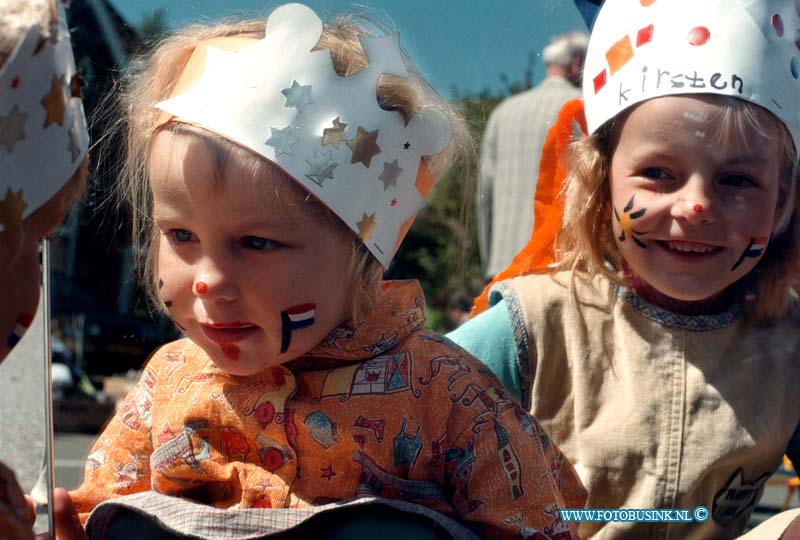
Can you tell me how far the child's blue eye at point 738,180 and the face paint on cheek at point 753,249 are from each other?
0.08 m

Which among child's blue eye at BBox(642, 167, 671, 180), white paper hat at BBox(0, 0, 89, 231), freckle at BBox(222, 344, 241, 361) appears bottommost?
freckle at BBox(222, 344, 241, 361)

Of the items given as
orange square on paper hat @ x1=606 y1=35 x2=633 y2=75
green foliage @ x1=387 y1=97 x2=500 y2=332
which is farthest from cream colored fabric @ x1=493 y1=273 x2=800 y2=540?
orange square on paper hat @ x1=606 y1=35 x2=633 y2=75

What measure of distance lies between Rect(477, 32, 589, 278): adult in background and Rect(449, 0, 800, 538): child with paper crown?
0.10ft

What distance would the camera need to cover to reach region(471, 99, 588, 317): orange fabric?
1.74m

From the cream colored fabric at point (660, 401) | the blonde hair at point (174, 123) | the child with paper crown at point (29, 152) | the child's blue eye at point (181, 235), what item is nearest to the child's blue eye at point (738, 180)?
the cream colored fabric at point (660, 401)

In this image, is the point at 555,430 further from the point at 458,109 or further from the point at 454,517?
the point at 458,109

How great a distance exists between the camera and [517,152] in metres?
1.76

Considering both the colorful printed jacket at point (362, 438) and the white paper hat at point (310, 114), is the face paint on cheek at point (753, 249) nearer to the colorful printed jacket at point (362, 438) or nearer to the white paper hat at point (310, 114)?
the colorful printed jacket at point (362, 438)

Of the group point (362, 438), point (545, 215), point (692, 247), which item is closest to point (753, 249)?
point (692, 247)

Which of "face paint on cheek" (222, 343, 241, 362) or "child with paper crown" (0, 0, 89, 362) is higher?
"child with paper crown" (0, 0, 89, 362)

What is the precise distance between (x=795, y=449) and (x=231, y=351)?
84 cm

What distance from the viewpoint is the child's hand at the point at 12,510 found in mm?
937

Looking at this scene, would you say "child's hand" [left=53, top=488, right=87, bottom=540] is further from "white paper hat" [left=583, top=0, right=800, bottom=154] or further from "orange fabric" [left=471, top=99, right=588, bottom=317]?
"white paper hat" [left=583, top=0, right=800, bottom=154]

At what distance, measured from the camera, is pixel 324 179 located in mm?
1263
